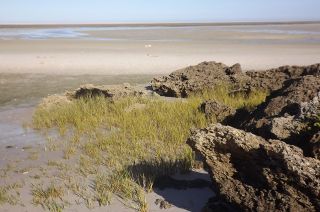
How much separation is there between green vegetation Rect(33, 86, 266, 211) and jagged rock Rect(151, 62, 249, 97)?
35cm

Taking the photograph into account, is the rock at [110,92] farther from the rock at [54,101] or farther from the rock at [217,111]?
the rock at [217,111]

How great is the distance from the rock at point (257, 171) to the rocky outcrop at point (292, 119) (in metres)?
0.36

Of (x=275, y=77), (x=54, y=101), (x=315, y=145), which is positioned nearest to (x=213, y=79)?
(x=275, y=77)

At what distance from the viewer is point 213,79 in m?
11.9

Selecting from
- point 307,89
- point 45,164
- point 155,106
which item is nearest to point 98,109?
point 155,106

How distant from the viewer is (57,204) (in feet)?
17.5

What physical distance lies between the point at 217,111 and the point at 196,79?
137 inches

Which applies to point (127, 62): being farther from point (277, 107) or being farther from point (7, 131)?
point (277, 107)

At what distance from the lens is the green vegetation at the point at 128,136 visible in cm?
572

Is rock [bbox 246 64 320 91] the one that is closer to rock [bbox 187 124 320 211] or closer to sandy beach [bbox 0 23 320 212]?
sandy beach [bbox 0 23 320 212]

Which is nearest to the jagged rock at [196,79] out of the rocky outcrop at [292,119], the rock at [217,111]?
the rock at [217,111]

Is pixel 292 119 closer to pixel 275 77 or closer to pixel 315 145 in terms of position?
pixel 315 145

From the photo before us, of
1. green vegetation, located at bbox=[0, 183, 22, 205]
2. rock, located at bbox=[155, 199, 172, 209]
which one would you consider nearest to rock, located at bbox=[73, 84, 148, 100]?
green vegetation, located at bbox=[0, 183, 22, 205]

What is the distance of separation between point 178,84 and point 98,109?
258cm
